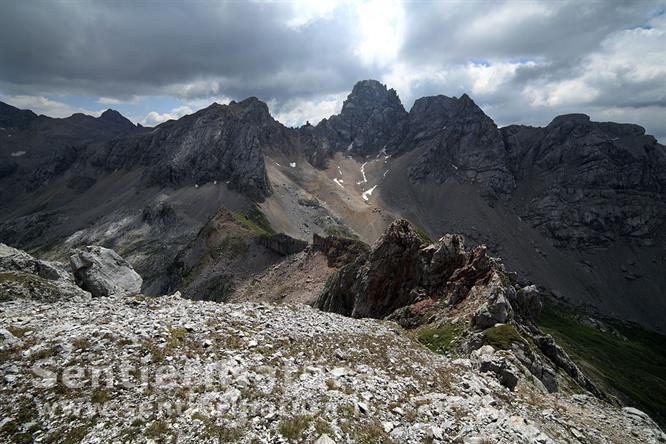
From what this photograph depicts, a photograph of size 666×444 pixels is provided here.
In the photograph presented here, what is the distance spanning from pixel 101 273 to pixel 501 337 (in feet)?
147

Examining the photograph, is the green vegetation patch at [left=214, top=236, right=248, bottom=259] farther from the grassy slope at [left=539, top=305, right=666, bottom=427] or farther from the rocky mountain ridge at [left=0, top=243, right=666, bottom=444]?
the grassy slope at [left=539, top=305, right=666, bottom=427]

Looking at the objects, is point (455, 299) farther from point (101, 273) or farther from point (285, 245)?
point (285, 245)

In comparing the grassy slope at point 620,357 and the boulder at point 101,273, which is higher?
the boulder at point 101,273

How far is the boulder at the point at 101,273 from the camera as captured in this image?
47.2 metres

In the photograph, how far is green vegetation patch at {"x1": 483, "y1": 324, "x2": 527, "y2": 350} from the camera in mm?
28719

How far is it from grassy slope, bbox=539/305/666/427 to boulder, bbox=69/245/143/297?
84.9 m

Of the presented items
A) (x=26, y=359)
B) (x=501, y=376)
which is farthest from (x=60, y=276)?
(x=501, y=376)

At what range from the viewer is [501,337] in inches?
1152

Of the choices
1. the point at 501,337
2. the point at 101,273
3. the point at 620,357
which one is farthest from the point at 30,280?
the point at 620,357

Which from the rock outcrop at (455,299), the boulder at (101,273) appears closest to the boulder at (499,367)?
the rock outcrop at (455,299)

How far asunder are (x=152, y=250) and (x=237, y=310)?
170m

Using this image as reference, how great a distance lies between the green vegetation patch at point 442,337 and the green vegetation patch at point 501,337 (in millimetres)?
2469

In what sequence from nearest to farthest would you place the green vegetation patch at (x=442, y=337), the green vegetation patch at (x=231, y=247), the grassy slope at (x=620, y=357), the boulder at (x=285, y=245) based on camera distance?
the green vegetation patch at (x=442, y=337) < the grassy slope at (x=620, y=357) < the boulder at (x=285, y=245) < the green vegetation patch at (x=231, y=247)

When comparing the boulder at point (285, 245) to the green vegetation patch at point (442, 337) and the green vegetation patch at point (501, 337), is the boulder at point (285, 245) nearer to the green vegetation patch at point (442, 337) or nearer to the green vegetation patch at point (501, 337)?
the green vegetation patch at point (442, 337)
